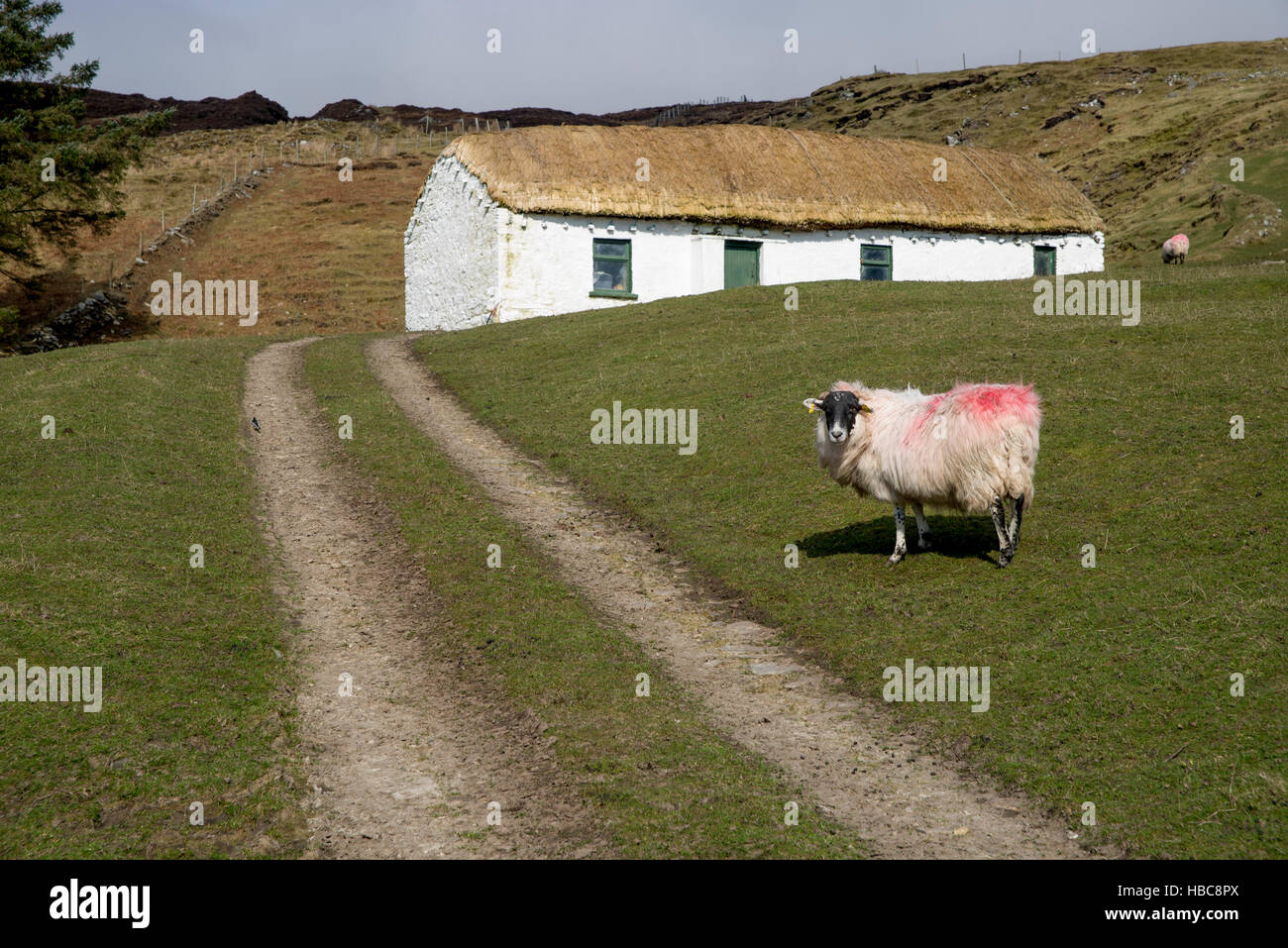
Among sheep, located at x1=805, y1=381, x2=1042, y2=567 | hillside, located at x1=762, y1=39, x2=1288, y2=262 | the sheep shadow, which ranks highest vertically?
hillside, located at x1=762, y1=39, x2=1288, y2=262

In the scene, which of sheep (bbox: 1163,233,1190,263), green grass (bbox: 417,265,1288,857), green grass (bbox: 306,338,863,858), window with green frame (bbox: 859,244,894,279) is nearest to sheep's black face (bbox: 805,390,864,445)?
green grass (bbox: 417,265,1288,857)

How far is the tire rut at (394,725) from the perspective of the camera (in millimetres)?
7914

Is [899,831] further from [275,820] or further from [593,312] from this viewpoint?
[593,312]

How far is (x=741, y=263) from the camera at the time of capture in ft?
130

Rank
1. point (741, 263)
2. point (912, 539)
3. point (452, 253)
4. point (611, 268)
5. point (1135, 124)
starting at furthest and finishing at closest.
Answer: point (1135, 124) < point (452, 253) < point (741, 263) < point (611, 268) < point (912, 539)

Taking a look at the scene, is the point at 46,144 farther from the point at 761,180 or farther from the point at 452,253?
the point at 761,180

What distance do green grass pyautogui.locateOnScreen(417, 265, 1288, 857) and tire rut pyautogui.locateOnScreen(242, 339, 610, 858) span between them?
143 inches

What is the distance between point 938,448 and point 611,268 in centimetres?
2694

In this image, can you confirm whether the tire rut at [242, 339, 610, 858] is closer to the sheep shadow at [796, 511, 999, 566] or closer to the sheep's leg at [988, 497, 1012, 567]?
the sheep shadow at [796, 511, 999, 566]

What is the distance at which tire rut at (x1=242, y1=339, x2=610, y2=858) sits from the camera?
7.91m

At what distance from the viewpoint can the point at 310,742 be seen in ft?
31.2

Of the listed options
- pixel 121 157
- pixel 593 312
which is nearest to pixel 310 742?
pixel 593 312

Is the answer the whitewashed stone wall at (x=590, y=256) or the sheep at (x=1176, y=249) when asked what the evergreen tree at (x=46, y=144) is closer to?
the whitewashed stone wall at (x=590, y=256)

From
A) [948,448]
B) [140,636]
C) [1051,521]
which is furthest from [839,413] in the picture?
[140,636]
